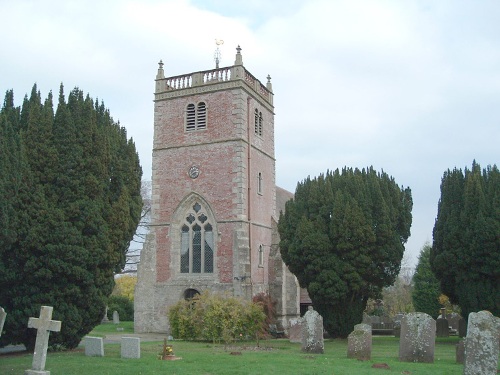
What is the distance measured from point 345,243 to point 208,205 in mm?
8546

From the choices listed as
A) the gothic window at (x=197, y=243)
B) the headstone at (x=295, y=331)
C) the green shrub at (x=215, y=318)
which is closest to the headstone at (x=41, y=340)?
the green shrub at (x=215, y=318)

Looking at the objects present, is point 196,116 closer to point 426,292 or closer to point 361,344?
point 361,344

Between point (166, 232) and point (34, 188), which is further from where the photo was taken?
point (166, 232)

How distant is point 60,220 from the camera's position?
16.1 meters

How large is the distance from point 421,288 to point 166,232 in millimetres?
17829

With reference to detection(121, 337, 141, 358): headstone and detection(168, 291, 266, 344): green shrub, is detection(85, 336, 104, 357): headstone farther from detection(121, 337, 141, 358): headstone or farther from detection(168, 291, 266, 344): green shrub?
detection(168, 291, 266, 344): green shrub

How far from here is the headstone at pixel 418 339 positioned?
592 inches

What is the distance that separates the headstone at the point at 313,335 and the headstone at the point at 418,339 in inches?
118

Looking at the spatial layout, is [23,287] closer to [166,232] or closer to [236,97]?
[166,232]

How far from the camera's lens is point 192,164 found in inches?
1144

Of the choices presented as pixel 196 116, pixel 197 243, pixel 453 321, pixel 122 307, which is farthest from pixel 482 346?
pixel 122 307

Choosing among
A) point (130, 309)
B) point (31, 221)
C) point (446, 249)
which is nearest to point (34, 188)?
point (31, 221)

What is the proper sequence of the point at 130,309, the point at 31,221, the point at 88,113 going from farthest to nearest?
the point at 130,309 < the point at 88,113 < the point at 31,221

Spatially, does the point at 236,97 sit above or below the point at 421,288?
above
